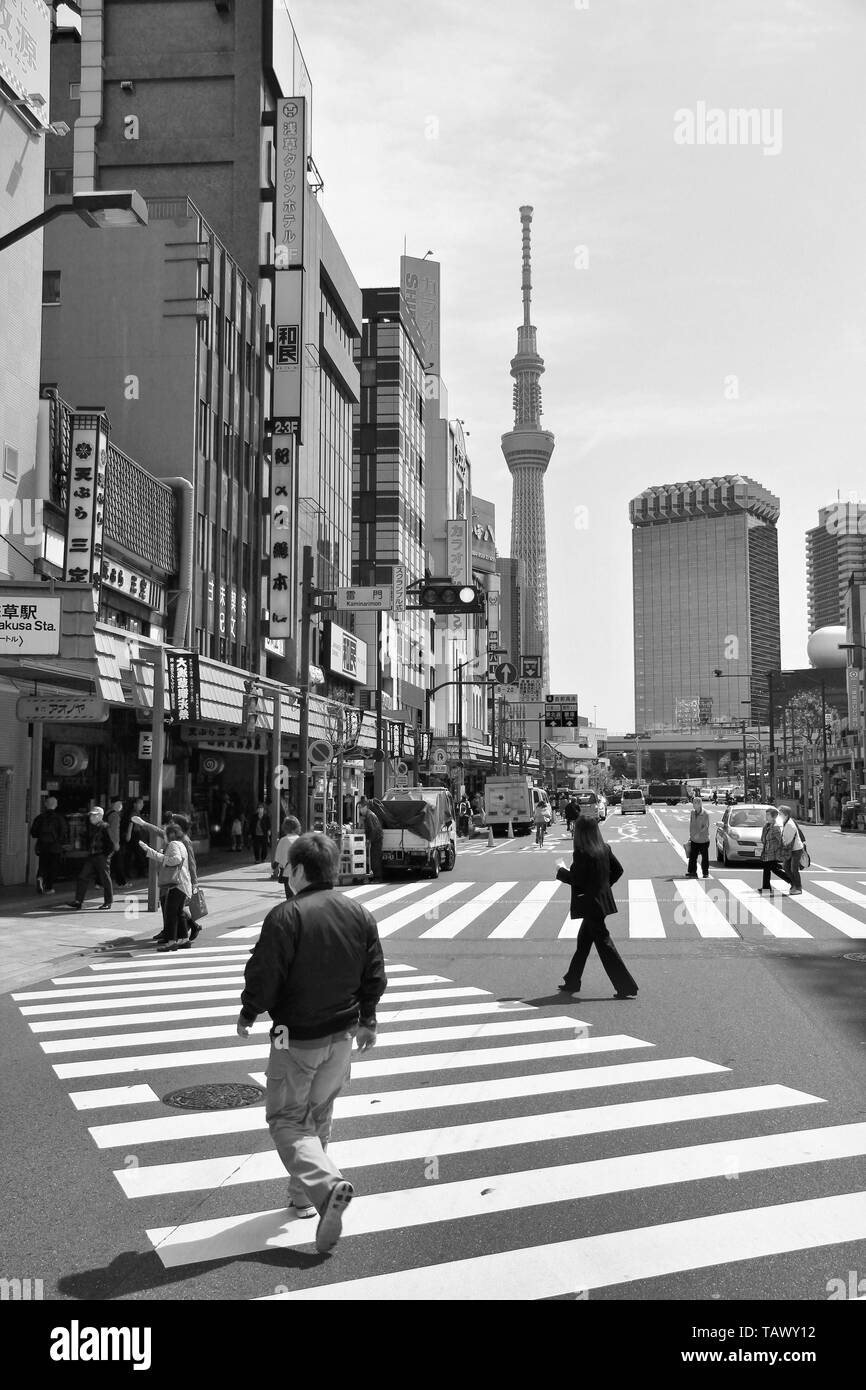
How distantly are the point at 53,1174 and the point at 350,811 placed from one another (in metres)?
35.8

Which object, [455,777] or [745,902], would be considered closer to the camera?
[745,902]

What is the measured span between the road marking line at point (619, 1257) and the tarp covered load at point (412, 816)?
2237 centimetres

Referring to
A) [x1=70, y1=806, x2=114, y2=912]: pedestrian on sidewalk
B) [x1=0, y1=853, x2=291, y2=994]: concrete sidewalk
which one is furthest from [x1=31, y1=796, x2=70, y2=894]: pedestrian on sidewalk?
[x1=70, y1=806, x2=114, y2=912]: pedestrian on sidewalk

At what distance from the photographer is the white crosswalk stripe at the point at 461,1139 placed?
4.95 metres

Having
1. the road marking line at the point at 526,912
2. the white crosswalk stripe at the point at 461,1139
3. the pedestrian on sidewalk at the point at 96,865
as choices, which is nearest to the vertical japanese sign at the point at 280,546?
the road marking line at the point at 526,912

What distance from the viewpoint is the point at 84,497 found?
24797 millimetres

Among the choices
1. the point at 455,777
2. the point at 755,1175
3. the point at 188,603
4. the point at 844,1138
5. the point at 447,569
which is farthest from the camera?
the point at 447,569

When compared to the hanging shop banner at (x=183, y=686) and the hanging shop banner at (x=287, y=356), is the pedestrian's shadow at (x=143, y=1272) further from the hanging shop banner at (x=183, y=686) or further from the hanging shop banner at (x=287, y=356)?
the hanging shop banner at (x=287, y=356)

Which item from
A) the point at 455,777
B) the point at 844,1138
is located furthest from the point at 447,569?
the point at 844,1138

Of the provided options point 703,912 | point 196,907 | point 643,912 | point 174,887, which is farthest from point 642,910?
point 174,887

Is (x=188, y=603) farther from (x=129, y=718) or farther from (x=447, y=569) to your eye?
(x=447, y=569)

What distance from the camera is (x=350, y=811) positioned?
138 feet

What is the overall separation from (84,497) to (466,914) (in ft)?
41.6
